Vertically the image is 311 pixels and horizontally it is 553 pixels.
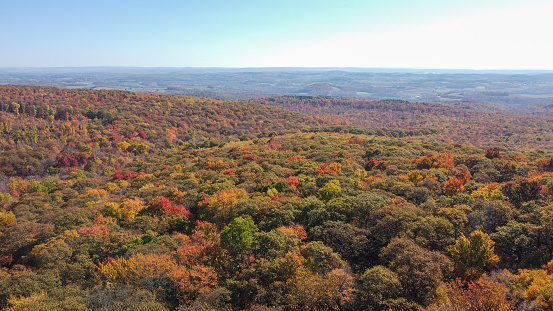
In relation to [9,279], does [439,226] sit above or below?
above

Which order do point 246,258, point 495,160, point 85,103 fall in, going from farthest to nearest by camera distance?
point 85,103 < point 495,160 < point 246,258

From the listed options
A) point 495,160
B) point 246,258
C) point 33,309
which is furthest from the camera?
point 495,160

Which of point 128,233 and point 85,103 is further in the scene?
point 85,103

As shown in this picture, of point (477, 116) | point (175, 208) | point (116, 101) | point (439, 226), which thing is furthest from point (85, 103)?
point (477, 116)

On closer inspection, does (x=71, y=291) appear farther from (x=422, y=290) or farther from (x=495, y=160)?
(x=495, y=160)

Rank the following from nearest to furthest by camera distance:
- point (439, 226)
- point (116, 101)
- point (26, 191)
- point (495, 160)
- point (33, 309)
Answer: point (33, 309), point (439, 226), point (495, 160), point (26, 191), point (116, 101)

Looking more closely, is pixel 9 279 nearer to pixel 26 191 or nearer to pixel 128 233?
pixel 128 233

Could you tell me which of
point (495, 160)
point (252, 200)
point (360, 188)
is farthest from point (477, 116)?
point (252, 200)

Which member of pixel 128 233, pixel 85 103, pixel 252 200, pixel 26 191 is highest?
pixel 85 103

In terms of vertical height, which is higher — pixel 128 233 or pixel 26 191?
pixel 128 233
